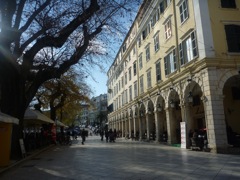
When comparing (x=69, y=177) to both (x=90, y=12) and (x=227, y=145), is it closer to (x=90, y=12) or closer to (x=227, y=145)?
(x=90, y=12)

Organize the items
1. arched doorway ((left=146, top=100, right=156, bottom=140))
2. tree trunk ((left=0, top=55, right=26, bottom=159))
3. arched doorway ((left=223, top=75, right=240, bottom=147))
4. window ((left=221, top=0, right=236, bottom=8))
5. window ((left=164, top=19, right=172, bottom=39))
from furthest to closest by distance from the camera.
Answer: arched doorway ((left=146, top=100, right=156, bottom=140))
window ((left=164, top=19, right=172, bottom=39))
arched doorway ((left=223, top=75, right=240, bottom=147))
window ((left=221, top=0, right=236, bottom=8))
tree trunk ((left=0, top=55, right=26, bottom=159))

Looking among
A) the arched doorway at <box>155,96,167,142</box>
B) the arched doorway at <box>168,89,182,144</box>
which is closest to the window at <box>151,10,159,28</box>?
the arched doorway at <box>155,96,167,142</box>

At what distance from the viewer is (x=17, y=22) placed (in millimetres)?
16422

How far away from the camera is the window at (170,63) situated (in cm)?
2274

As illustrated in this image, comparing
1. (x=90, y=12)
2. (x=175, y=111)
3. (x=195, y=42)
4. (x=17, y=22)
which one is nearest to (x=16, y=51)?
(x=17, y=22)

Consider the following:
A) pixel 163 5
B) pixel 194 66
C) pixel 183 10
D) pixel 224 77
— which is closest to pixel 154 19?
pixel 163 5

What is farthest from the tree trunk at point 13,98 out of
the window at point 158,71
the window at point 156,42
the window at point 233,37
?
the window at point 156,42

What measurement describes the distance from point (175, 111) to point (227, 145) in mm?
9424

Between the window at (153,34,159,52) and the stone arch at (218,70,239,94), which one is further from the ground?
the window at (153,34,159,52)

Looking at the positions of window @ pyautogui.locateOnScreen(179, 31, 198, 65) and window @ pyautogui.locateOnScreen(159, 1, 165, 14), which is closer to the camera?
window @ pyautogui.locateOnScreen(179, 31, 198, 65)

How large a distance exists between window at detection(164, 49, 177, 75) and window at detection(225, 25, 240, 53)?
17.2ft

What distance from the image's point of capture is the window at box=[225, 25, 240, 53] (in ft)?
59.2

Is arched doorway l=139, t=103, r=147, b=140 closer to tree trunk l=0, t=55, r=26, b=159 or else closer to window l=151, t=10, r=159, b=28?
window l=151, t=10, r=159, b=28

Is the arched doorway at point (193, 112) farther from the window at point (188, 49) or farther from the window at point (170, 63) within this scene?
the window at point (170, 63)
